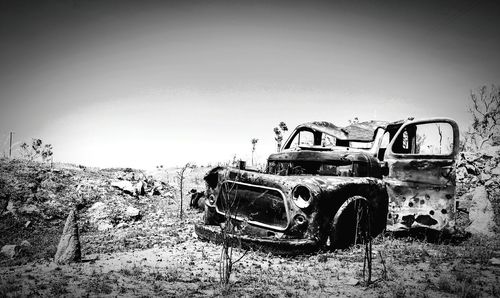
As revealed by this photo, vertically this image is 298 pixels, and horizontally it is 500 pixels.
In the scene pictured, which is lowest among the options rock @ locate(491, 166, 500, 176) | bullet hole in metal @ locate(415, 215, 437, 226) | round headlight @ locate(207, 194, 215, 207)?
bullet hole in metal @ locate(415, 215, 437, 226)

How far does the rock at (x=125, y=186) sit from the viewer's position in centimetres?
955

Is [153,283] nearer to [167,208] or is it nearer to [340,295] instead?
[340,295]

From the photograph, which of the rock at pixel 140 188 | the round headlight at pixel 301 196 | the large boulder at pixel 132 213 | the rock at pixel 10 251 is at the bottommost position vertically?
the large boulder at pixel 132 213

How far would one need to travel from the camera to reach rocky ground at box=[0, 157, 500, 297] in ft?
9.73

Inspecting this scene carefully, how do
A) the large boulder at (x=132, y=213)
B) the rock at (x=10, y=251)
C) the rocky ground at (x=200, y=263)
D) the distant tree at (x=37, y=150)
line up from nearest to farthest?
the rocky ground at (x=200, y=263) → the rock at (x=10, y=251) → the large boulder at (x=132, y=213) → the distant tree at (x=37, y=150)

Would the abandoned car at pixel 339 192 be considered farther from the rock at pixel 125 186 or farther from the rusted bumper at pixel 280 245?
the rock at pixel 125 186

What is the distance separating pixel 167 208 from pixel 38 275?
19.3 ft

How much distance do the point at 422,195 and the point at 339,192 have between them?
1674 mm

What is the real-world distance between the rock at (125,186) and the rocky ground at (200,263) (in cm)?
159

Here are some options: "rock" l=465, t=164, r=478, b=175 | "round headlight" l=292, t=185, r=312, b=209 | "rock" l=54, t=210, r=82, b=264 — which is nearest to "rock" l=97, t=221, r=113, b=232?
"rock" l=54, t=210, r=82, b=264

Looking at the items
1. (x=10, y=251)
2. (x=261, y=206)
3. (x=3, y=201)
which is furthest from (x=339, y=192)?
(x=3, y=201)

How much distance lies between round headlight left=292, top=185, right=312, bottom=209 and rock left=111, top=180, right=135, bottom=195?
278 inches

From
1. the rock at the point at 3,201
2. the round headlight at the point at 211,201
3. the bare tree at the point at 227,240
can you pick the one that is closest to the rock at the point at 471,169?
the bare tree at the point at 227,240

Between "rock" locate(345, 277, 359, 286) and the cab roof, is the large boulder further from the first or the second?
"rock" locate(345, 277, 359, 286)
